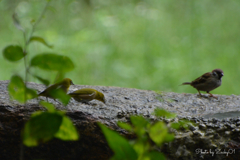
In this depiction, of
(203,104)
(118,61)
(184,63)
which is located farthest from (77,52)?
(203,104)

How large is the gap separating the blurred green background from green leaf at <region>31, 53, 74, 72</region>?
369 cm

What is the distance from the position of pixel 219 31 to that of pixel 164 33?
1.00 metres

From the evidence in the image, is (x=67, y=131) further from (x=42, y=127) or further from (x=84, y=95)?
(x=84, y=95)

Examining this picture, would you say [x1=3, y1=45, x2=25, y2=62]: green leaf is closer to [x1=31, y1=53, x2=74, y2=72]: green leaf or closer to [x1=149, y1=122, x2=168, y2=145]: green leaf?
[x1=31, y1=53, x2=74, y2=72]: green leaf

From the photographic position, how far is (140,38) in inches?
184

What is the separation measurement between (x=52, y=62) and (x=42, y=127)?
0.11m

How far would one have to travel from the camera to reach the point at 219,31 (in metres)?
4.96

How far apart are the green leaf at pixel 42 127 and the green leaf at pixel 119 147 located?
0.32 ft

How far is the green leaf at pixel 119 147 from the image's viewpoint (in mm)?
427

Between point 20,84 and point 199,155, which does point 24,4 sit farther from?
point 20,84

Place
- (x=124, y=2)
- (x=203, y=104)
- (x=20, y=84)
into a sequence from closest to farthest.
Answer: (x=20, y=84)
(x=203, y=104)
(x=124, y=2)

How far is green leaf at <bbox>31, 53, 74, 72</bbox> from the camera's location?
0.50 metres

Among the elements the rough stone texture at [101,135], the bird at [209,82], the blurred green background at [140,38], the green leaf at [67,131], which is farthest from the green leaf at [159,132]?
the blurred green background at [140,38]

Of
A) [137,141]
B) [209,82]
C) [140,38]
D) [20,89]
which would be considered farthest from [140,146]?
[140,38]
